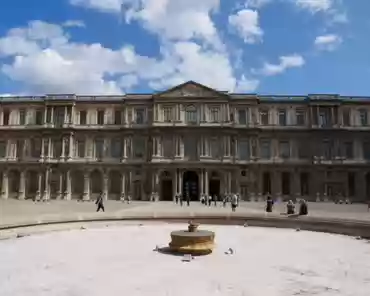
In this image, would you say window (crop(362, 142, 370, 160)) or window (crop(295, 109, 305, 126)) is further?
window (crop(295, 109, 305, 126))

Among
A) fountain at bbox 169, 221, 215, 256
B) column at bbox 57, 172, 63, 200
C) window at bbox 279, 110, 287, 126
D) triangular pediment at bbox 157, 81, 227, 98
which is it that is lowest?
fountain at bbox 169, 221, 215, 256

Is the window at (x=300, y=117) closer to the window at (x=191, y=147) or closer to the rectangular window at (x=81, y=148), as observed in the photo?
the window at (x=191, y=147)

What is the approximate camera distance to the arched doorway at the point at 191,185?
50375 millimetres

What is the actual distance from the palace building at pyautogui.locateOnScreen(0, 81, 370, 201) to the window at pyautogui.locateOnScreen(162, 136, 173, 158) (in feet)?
0.42

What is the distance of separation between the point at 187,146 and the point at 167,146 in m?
2.56

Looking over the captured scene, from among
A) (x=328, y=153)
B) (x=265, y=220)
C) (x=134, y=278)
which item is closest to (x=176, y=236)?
(x=134, y=278)

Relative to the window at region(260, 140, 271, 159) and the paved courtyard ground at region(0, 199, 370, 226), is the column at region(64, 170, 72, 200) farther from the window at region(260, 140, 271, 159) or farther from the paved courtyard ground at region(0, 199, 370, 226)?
the window at region(260, 140, 271, 159)

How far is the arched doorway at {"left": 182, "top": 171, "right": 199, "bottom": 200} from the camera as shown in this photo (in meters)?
50.4

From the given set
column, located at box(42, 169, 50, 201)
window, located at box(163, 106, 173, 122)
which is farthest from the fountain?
column, located at box(42, 169, 50, 201)

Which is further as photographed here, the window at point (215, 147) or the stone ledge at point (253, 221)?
the window at point (215, 147)

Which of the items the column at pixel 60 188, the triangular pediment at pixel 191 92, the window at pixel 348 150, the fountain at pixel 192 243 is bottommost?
the fountain at pixel 192 243

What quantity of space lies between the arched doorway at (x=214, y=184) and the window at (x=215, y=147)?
242 centimetres

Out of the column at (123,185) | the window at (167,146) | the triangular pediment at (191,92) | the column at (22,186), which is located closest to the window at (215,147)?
the window at (167,146)

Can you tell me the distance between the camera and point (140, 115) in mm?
52625
